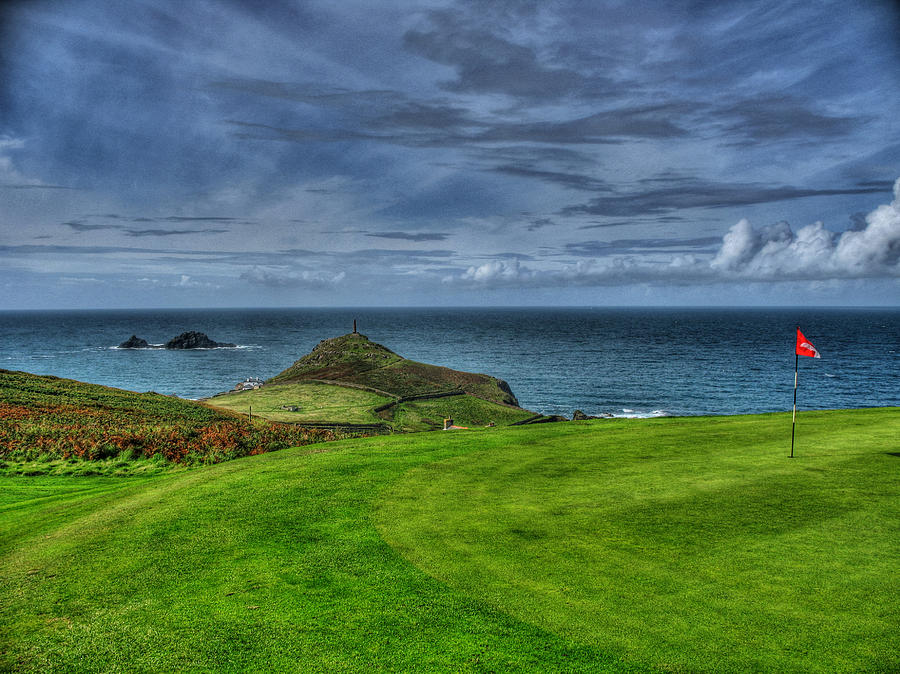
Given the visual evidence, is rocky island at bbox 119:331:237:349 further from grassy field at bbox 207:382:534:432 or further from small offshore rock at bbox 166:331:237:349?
grassy field at bbox 207:382:534:432

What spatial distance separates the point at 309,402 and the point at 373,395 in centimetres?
638

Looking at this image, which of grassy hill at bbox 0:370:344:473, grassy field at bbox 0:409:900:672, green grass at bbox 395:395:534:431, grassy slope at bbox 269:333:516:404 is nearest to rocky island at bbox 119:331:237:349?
grassy slope at bbox 269:333:516:404

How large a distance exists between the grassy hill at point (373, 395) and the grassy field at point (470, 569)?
1129 inches

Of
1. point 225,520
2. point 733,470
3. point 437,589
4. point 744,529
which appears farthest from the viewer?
point 733,470

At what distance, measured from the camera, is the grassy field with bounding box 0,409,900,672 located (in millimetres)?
5547

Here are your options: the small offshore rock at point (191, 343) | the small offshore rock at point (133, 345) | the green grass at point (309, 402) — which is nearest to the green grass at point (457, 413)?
the green grass at point (309, 402)

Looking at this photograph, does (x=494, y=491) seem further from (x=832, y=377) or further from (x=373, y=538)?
(x=832, y=377)

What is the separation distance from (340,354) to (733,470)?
191ft

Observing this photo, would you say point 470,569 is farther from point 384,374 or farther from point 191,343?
point 191,343

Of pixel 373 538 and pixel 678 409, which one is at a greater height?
pixel 373 538

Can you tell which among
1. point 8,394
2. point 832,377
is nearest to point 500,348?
point 832,377

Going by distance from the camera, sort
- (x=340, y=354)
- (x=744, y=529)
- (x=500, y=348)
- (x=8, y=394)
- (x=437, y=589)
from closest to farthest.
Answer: (x=437, y=589) → (x=744, y=529) → (x=8, y=394) → (x=340, y=354) → (x=500, y=348)

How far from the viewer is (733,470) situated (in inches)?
451

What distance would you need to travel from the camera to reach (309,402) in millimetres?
47906
